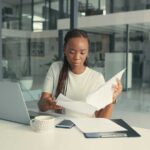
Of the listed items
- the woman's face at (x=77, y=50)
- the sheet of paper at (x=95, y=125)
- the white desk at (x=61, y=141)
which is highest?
the woman's face at (x=77, y=50)

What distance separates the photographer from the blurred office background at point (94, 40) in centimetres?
418

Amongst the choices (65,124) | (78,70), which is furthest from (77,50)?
(65,124)

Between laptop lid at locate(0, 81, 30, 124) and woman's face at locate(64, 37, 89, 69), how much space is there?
0.58 metres

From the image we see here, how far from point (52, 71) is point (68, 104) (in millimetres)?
531

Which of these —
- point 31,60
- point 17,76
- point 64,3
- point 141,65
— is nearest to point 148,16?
point 141,65

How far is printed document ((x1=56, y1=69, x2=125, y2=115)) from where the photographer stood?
4.82ft

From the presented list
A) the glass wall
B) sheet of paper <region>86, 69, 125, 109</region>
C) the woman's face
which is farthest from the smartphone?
the glass wall

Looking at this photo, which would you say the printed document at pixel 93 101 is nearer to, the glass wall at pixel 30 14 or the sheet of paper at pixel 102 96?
the sheet of paper at pixel 102 96

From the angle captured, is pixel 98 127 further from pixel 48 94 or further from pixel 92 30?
pixel 92 30

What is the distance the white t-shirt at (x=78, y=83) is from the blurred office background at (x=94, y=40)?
2.07m

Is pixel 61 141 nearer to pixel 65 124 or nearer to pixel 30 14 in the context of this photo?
pixel 65 124

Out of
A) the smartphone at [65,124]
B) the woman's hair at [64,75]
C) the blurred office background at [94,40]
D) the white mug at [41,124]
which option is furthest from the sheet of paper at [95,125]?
the blurred office background at [94,40]

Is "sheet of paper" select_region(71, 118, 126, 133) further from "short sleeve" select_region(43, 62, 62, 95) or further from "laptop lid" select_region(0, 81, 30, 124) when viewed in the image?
"short sleeve" select_region(43, 62, 62, 95)

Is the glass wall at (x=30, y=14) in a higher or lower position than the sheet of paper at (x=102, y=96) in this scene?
higher
